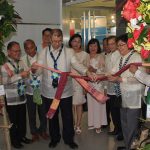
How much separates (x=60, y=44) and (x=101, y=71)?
1.02 m

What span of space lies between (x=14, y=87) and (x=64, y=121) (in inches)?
30.8

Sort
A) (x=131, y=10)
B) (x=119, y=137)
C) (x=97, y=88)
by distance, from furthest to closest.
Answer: (x=97, y=88) < (x=119, y=137) < (x=131, y=10)

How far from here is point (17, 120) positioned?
4.03 meters

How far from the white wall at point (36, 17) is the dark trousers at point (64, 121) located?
2.44 metres

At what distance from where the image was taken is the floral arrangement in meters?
1.44

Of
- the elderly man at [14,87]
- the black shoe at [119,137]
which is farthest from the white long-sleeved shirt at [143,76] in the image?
the black shoe at [119,137]

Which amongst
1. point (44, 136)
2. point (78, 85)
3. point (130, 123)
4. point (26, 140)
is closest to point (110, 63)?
point (78, 85)

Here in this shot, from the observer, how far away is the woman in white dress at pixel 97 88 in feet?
14.9

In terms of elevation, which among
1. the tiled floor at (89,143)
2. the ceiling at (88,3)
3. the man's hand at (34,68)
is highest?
the ceiling at (88,3)

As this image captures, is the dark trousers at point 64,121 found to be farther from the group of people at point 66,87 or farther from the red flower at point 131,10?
the red flower at point 131,10

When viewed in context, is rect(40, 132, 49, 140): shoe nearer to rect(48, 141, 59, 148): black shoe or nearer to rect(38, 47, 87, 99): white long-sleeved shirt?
rect(48, 141, 59, 148): black shoe

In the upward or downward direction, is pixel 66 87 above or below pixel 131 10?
below

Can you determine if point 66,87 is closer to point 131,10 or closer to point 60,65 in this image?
point 60,65

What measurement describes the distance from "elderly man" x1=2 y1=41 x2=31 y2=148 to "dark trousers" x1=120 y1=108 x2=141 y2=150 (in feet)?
4.23
